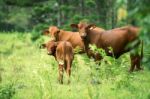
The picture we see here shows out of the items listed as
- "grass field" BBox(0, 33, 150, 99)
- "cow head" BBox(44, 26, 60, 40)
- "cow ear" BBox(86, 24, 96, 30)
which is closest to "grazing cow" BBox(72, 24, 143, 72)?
"cow ear" BBox(86, 24, 96, 30)

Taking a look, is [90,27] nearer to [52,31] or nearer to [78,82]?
[52,31]

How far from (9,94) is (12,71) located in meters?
5.60

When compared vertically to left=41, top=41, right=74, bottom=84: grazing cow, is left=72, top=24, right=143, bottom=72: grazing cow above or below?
below

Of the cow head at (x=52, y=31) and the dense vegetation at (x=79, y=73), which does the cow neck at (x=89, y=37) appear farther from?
the cow head at (x=52, y=31)

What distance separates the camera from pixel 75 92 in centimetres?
1097

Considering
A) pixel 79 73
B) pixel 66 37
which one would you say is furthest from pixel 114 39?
pixel 66 37

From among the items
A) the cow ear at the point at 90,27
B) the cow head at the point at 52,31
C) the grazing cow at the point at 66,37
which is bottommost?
the grazing cow at the point at 66,37

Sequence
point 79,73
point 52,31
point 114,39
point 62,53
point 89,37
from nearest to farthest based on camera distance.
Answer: point 62,53
point 79,73
point 114,39
point 89,37
point 52,31

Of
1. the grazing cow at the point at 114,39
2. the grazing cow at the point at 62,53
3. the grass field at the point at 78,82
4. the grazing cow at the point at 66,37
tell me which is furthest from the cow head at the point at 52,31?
the grazing cow at the point at 62,53

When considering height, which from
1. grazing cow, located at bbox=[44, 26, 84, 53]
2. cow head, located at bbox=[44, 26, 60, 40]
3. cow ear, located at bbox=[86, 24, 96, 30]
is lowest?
grazing cow, located at bbox=[44, 26, 84, 53]

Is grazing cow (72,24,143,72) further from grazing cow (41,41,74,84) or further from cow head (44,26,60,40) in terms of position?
grazing cow (41,41,74,84)

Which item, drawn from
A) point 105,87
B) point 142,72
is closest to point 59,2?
point 142,72

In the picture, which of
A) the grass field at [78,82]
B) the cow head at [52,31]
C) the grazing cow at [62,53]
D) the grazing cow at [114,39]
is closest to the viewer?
the grass field at [78,82]

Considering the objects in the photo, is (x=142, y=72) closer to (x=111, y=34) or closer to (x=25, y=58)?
(x=111, y=34)
